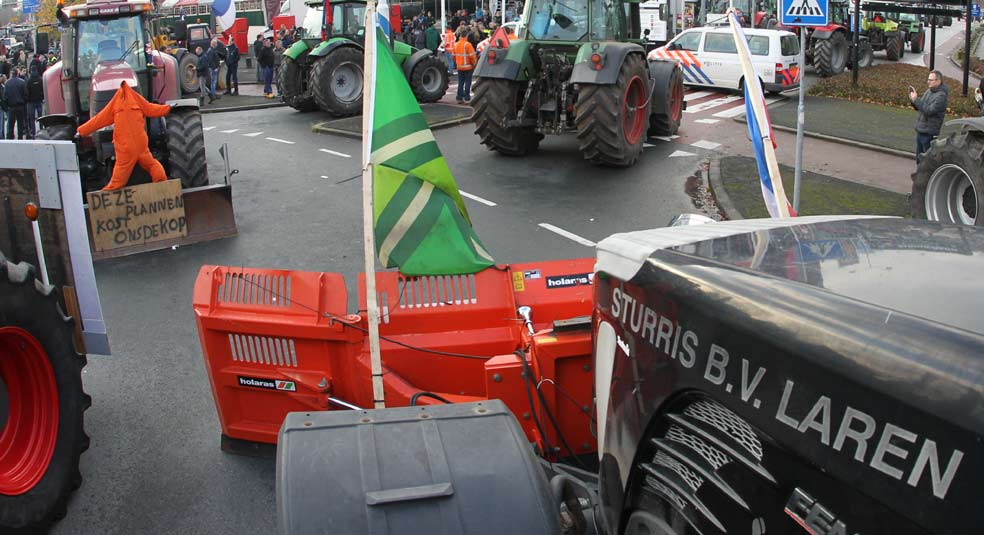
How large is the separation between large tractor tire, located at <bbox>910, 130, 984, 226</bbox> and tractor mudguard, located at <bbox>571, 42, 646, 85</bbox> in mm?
4611

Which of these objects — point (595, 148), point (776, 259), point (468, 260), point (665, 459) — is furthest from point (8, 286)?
point (595, 148)

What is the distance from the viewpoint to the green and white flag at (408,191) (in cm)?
497

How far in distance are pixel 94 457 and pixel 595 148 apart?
9114 millimetres

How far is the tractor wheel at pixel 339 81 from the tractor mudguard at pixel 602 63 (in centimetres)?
704

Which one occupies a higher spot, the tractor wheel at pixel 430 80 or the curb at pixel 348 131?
the tractor wheel at pixel 430 80

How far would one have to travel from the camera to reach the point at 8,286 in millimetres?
4418

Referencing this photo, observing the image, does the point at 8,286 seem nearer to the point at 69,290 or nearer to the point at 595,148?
the point at 69,290

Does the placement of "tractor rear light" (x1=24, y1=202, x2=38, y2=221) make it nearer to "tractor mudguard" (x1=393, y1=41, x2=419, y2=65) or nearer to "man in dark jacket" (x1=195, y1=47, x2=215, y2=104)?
"tractor mudguard" (x1=393, y1=41, x2=419, y2=65)

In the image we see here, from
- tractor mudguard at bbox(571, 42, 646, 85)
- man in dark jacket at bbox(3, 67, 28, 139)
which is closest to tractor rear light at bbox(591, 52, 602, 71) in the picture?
tractor mudguard at bbox(571, 42, 646, 85)

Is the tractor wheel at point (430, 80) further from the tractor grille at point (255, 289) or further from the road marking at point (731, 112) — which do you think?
the tractor grille at point (255, 289)

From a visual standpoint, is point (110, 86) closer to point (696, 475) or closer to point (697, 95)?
point (696, 475)

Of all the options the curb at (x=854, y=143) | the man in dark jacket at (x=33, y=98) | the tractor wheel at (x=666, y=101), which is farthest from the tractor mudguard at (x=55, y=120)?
the curb at (x=854, y=143)

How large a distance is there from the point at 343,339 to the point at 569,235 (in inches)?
222

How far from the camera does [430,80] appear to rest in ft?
69.9
